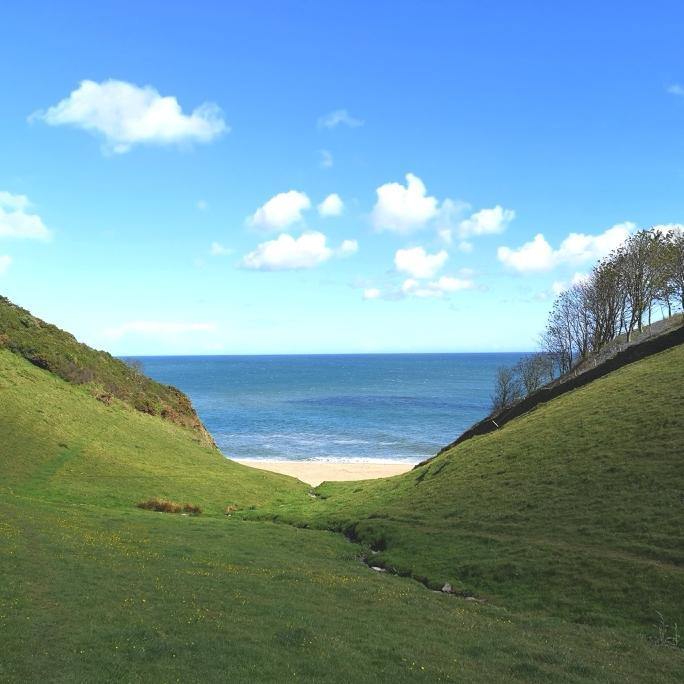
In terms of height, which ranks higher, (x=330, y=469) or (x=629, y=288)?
(x=629, y=288)

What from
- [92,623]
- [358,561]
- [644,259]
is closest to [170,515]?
[358,561]

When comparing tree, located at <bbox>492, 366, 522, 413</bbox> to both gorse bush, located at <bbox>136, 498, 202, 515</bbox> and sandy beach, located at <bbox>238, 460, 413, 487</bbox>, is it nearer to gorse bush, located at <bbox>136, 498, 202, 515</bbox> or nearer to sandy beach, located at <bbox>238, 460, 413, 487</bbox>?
sandy beach, located at <bbox>238, 460, 413, 487</bbox>

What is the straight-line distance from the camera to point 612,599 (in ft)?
85.2

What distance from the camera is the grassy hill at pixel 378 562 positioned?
726 inches

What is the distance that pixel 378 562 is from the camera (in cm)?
3531

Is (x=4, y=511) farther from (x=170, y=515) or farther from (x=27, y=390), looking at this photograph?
(x=27, y=390)

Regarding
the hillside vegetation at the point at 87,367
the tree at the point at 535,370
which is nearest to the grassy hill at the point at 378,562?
the hillside vegetation at the point at 87,367

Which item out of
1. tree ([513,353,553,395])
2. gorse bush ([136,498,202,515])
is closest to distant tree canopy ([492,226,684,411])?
tree ([513,353,553,395])

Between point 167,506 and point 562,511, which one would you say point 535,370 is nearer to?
point 562,511

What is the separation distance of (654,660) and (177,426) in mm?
74752

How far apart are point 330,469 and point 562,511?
65391 mm

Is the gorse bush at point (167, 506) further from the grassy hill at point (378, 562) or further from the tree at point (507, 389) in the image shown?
the tree at point (507, 389)

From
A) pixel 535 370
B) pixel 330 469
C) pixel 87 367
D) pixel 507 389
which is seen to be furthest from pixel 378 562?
pixel 507 389

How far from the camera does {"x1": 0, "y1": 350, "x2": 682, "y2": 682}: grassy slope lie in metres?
17.5
